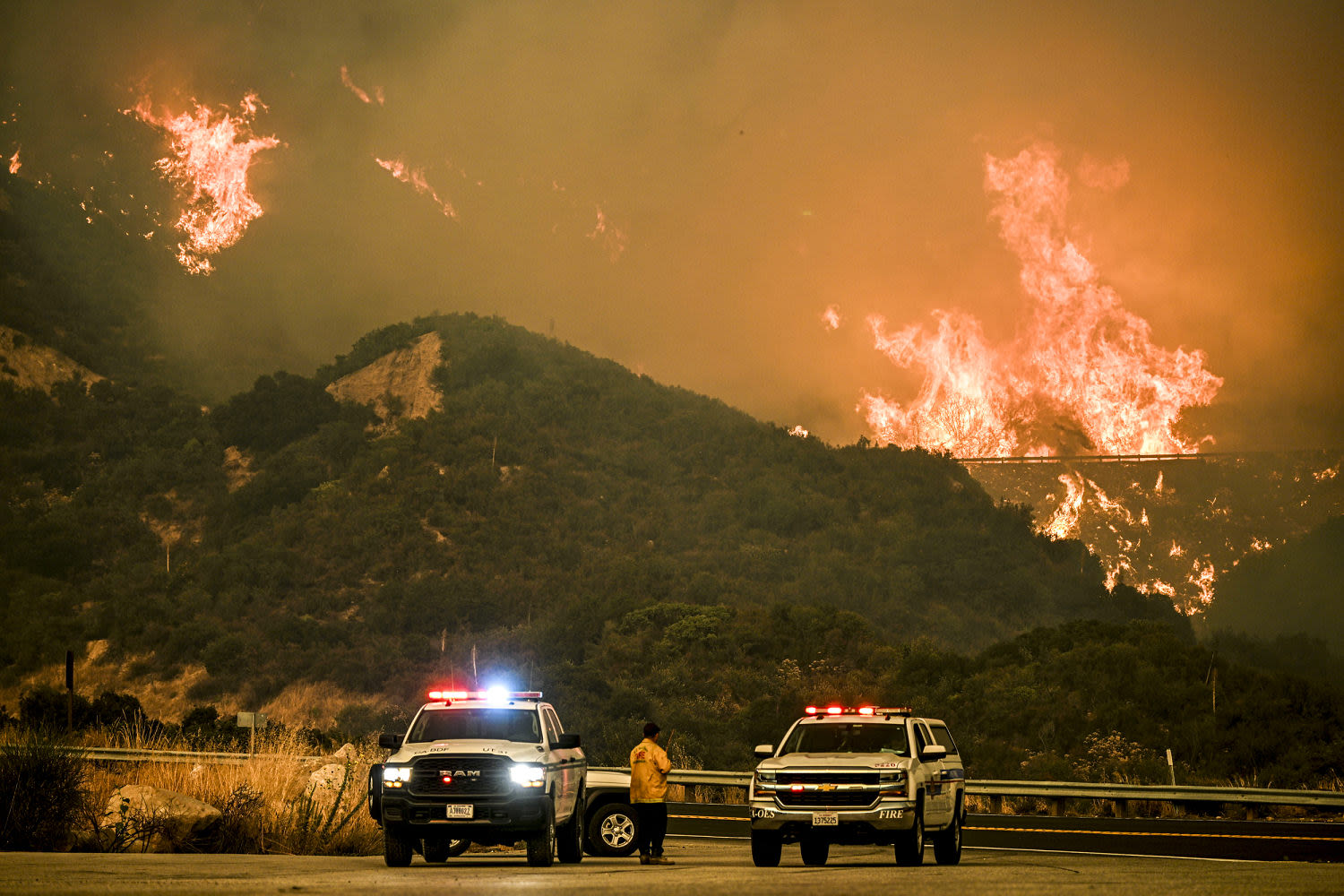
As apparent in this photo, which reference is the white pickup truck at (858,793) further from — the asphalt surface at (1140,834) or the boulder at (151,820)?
the boulder at (151,820)

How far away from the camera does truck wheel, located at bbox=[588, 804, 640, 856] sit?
752 inches

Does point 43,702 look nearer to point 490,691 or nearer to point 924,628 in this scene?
point 490,691

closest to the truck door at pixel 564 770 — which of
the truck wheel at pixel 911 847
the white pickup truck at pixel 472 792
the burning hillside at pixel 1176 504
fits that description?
the white pickup truck at pixel 472 792

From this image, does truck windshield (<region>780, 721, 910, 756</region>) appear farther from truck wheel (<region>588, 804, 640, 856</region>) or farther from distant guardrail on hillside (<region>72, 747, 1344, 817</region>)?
distant guardrail on hillside (<region>72, 747, 1344, 817</region>)

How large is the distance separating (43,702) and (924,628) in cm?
5916

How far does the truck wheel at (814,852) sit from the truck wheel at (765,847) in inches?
16.7

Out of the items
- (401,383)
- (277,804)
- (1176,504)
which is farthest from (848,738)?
(1176,504)

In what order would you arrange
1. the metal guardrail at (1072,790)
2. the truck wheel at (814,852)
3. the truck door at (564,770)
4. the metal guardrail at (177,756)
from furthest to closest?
the metal guardrail at (1072,790)
the metal guardrail at (177,756)
the truck wheel at (814,852)
the truck door at (564,770)

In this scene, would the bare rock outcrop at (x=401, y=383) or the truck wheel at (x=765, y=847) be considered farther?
the bare rock outcrop at (x=401, y=383)

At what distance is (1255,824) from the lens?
25.4 meters

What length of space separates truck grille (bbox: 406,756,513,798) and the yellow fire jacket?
62.7 inches

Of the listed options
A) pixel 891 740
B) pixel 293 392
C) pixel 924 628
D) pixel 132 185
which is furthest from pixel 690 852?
pixel 132 185

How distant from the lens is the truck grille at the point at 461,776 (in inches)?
656

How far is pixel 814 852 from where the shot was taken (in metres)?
17.7
